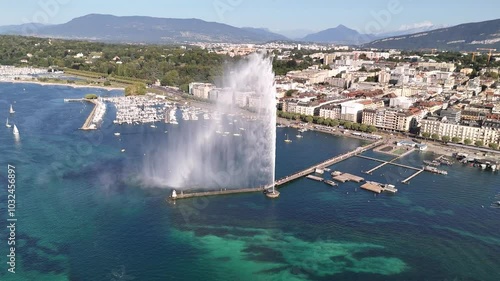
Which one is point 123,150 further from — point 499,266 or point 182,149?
point 499,266

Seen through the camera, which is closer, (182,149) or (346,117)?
(182,149)

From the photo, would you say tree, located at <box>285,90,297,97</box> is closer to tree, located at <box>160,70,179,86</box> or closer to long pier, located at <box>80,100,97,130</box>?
tree, located at <box>160,70,179,86</box>

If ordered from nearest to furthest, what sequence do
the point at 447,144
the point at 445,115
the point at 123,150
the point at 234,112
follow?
1. the point at 123,150
2. the point at 447,144
3. the point at 445,115
4. the point at 234,112

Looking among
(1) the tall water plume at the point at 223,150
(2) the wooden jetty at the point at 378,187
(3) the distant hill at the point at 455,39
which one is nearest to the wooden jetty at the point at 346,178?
(2) the wooden jetty at the point at 378,187

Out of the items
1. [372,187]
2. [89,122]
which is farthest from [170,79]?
[372,187]

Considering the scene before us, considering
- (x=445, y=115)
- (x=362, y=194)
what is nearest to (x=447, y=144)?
(x=445, y=115)

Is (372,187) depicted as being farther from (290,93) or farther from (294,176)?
(290,93)

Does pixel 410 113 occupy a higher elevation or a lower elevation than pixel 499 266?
higher
